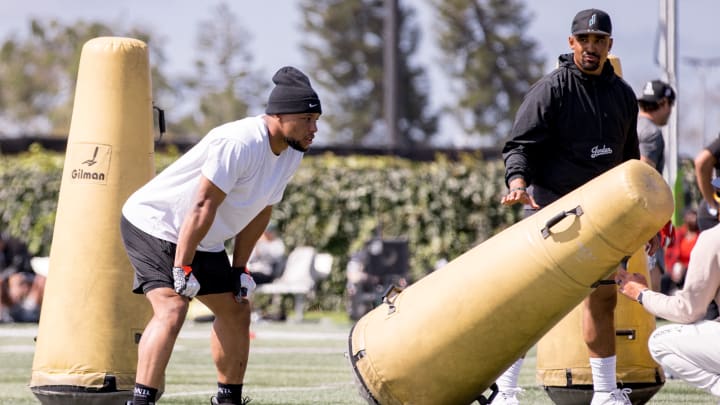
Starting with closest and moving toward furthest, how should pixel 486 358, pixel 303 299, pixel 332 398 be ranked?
pixel 486 358
pixel 332 398
pixel 303 299

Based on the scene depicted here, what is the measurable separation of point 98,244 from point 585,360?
8.86 ft

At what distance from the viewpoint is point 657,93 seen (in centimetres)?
899

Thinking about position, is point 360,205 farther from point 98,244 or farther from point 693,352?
point 693,352

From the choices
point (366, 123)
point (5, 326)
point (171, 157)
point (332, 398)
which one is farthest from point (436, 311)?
point (366, 123)

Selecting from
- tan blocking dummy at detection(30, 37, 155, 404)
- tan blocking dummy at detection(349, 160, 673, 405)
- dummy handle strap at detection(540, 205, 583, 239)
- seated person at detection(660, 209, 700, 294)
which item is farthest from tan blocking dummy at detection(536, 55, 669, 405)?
seated person at detection(660, 209, 700, 294)

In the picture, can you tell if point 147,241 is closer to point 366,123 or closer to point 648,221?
point 648,221

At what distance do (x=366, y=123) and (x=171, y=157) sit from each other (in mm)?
39094

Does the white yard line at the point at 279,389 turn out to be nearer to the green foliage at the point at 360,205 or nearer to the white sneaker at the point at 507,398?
the white sneaker at the point at 507,398

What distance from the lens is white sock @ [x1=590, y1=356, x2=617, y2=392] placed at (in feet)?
22.2

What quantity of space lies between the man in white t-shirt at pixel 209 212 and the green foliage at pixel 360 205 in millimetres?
12354

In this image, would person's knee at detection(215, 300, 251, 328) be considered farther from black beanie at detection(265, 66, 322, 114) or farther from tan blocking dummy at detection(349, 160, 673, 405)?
black beanie at detection(265, 66, 322, 114)

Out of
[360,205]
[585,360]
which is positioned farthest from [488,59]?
[585,360]

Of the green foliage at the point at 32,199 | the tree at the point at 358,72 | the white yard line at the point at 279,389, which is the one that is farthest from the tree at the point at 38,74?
the white yard line at the point at 279,389

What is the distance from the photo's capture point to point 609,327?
22.3 feet
